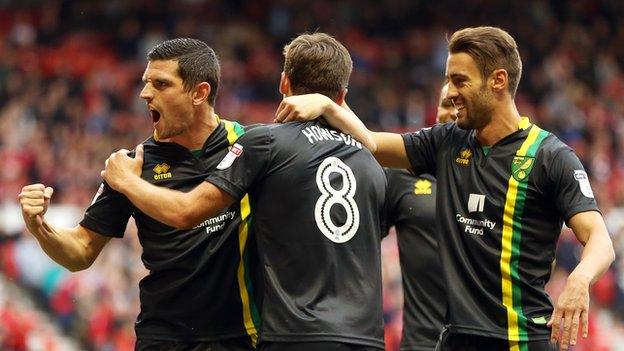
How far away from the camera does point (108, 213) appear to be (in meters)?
5.69

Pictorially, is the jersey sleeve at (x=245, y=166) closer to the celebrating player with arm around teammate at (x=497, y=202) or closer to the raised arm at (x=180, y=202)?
the raised arm at (x=180, y=202)

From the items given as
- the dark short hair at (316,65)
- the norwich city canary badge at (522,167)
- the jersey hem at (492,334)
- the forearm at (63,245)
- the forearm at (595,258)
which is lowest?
the jersey hem at (492,334)

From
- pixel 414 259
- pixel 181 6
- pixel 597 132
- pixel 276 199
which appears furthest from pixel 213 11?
pixel 276 199

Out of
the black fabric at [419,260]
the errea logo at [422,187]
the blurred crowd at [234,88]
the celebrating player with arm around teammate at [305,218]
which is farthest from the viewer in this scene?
the blurred crowd at [234,88]

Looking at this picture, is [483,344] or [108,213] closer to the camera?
[483,344]

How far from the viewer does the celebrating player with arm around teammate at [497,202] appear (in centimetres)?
517

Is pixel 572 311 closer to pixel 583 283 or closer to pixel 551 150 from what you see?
pixel 583 283

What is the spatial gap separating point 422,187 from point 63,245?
7.48 ft

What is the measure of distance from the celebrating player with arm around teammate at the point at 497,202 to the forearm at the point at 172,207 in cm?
54

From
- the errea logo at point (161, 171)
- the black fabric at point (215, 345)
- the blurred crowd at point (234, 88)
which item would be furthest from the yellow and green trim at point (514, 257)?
the blurred crowd at point (234, 88)

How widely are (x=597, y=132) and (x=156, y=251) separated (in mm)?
13128

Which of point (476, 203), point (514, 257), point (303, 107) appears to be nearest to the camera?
point (303, 107)

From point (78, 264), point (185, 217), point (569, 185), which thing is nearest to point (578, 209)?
point (569, 185)

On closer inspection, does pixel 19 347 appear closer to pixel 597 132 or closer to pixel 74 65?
pixel 74 65
